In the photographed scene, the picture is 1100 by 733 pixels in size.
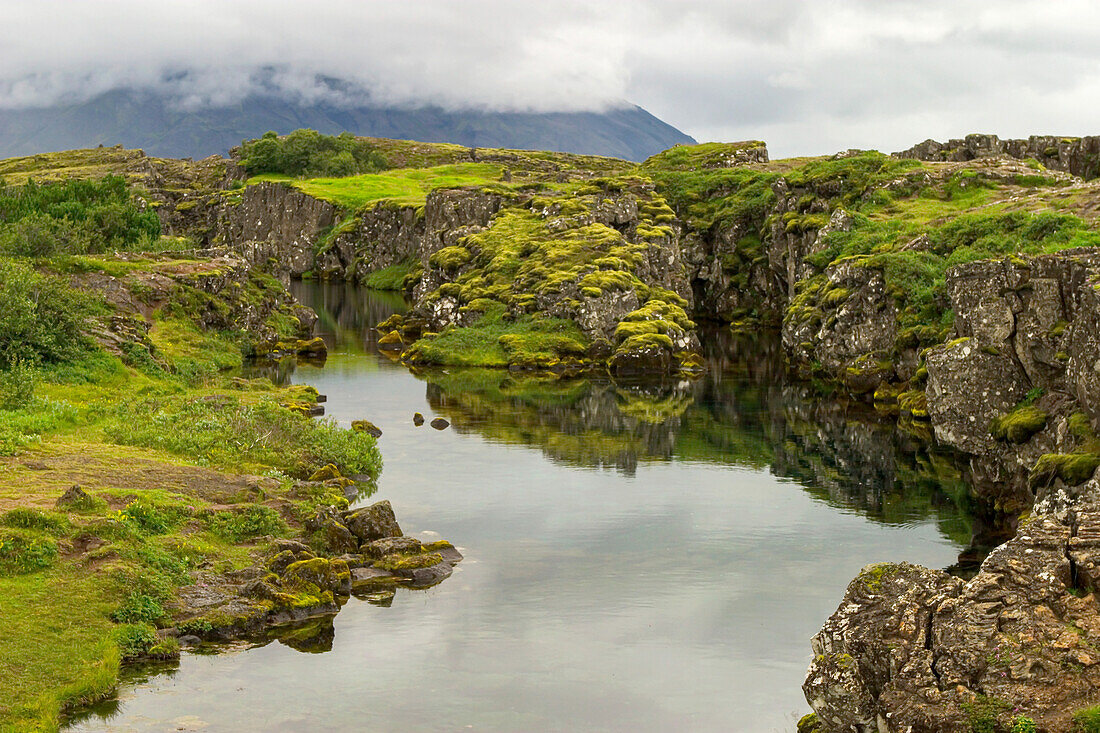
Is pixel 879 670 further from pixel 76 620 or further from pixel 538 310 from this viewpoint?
pixel 538 310

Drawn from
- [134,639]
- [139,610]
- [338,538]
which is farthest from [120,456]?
[134,639]

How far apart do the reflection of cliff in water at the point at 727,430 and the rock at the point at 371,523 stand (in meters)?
20.1

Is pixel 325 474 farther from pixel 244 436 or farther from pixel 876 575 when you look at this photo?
pixel 876 575

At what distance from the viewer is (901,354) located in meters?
83.3

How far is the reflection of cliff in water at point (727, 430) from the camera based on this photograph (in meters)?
60.8

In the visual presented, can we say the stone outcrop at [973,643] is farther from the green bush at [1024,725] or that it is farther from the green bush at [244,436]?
the green bush at [244,436]

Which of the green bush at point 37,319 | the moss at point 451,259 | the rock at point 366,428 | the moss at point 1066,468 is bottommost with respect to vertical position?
the rock at point 366,428

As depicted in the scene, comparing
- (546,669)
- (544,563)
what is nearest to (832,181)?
(544,563)

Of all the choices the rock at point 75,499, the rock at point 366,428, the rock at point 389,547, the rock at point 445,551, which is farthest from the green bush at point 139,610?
the rock at point 366,428

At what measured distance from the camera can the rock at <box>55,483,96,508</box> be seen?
42406 millimetres

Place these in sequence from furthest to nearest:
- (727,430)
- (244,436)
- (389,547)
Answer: (727,430)
(244,436)
(389,547)

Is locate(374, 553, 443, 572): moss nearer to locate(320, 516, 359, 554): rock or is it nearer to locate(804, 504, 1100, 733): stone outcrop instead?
locate(320, 516, 359, 554): rock

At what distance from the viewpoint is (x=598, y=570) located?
46.2 m

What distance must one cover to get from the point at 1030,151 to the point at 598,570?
115 m
